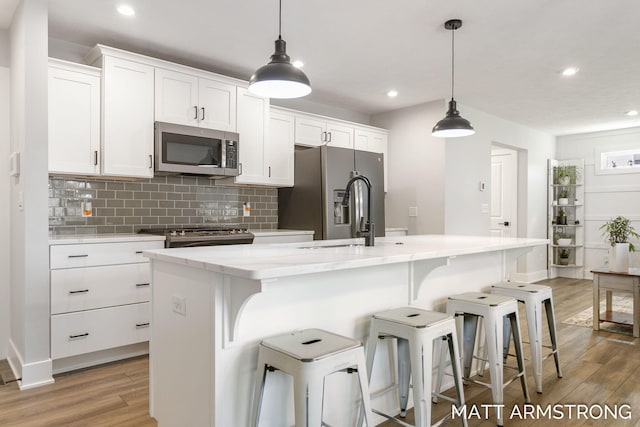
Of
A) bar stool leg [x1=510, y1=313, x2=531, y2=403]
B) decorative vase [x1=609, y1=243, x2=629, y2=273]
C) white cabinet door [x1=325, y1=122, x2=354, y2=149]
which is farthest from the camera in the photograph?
white cabinet door [x1=325, y1=122, x2=354, y2=149]

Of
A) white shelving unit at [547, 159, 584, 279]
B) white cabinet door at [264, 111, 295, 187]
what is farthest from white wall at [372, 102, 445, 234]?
white shelving unit at [547, 159, 584, 279]

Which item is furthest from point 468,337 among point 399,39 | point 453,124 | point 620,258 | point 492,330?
point 620,258

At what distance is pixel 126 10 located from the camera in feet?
9.59

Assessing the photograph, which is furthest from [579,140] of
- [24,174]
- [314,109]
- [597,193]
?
[24,174]

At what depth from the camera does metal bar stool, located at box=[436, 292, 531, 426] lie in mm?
2266

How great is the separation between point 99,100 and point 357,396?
9.39 feet

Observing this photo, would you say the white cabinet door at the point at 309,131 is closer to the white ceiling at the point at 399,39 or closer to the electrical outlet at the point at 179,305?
the white ceiling at the point at 399,39

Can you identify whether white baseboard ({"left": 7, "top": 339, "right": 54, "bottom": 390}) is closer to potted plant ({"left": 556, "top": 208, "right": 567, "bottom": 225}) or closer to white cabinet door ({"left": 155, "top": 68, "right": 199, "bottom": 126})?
white cabinet door ({"left": 155, "top": 68, "right": 199, "bottom": 126})

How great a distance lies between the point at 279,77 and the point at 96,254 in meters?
1.90

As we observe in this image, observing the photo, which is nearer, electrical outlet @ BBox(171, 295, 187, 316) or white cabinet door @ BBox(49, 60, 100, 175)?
electrical outlet @ BBox(171, 295, 187, 316)

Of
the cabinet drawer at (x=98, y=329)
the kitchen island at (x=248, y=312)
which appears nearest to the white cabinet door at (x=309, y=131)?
the cabinet drawer at (x=98, y=329)

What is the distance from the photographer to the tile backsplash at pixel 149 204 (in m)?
3.42

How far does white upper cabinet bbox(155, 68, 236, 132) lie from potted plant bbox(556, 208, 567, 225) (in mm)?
6170

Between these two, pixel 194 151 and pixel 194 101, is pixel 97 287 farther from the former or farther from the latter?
pixel 194 101
